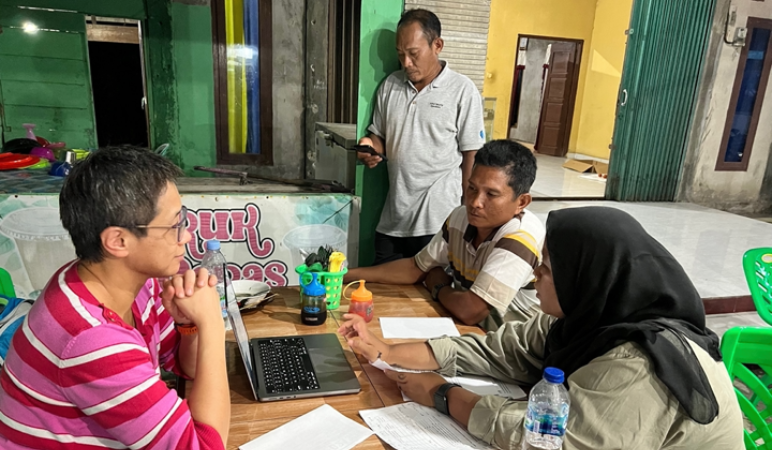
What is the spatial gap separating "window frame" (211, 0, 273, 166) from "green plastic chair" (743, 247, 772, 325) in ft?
14.5

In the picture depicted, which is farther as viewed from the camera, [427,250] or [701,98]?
[701,98]

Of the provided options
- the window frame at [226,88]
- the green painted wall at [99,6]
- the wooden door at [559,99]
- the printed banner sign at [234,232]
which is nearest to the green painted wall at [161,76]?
the green painted wall at [99,6]

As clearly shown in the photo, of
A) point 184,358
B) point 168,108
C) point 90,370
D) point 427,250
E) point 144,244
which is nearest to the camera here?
point 90,370

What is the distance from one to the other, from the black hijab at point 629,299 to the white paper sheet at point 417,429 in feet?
0.95

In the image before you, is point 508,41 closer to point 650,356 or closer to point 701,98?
point 701,98

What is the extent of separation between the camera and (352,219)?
9.38ft

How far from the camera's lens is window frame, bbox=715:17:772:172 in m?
5.88

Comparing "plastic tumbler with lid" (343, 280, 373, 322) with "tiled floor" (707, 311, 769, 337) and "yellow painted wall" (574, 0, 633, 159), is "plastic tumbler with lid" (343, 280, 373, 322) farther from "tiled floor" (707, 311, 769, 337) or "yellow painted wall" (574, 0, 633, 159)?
"yellow painted wall" (574, 0, 633, 159)

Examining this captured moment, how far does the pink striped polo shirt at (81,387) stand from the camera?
2.77 ft

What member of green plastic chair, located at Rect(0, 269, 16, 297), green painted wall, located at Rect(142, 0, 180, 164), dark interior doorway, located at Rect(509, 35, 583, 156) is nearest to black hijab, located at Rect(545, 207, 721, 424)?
green plastic chair, located at Rect(0, 269, 16, 297)

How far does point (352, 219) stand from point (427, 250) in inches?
33.4

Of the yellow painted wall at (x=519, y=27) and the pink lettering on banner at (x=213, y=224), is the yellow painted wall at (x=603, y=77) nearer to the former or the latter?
the yellow painted wall at (x=519, y=27)

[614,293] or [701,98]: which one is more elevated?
[701,98]

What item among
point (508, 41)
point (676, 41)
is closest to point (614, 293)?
point (676, 41)
